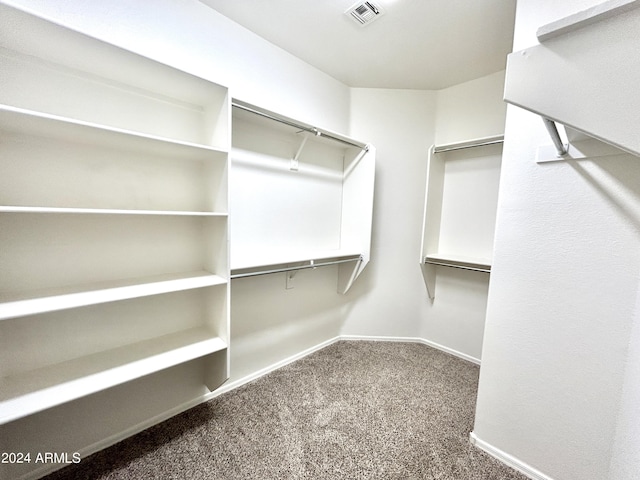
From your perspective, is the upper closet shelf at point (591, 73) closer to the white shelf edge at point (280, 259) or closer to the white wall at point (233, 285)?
the white wall at point (233, 285)

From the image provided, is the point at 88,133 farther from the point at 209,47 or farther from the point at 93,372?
the point at 93,372

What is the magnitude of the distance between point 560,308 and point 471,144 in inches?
60.4

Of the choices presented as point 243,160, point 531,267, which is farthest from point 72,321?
point 531,267

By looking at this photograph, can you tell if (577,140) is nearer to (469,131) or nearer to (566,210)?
(566,210)

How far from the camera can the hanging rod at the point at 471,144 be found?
2039 mm

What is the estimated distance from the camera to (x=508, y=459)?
138cm

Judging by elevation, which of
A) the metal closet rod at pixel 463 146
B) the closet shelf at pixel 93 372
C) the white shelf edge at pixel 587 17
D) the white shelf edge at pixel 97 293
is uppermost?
the metal closet rod at pixel 463 146

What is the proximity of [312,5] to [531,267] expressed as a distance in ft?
6.42

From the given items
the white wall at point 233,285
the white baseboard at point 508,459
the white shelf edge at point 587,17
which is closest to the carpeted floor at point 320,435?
the white baseboard at point 508,459

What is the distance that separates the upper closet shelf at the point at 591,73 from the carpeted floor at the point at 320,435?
5.48ft

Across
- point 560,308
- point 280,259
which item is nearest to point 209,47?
point 280,259

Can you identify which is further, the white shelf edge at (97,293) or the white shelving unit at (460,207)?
the white shelving unit at (460,207)

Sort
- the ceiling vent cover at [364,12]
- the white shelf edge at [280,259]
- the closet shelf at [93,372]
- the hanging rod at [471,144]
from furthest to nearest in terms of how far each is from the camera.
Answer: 1. the hanging rod at [471,144]
2. the white shelf edge at [280,259]
3. the ceiling vent cover at [364,12]
4. the closet shelf at [93,372]

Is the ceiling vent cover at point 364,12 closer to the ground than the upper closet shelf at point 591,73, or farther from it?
farther from it
